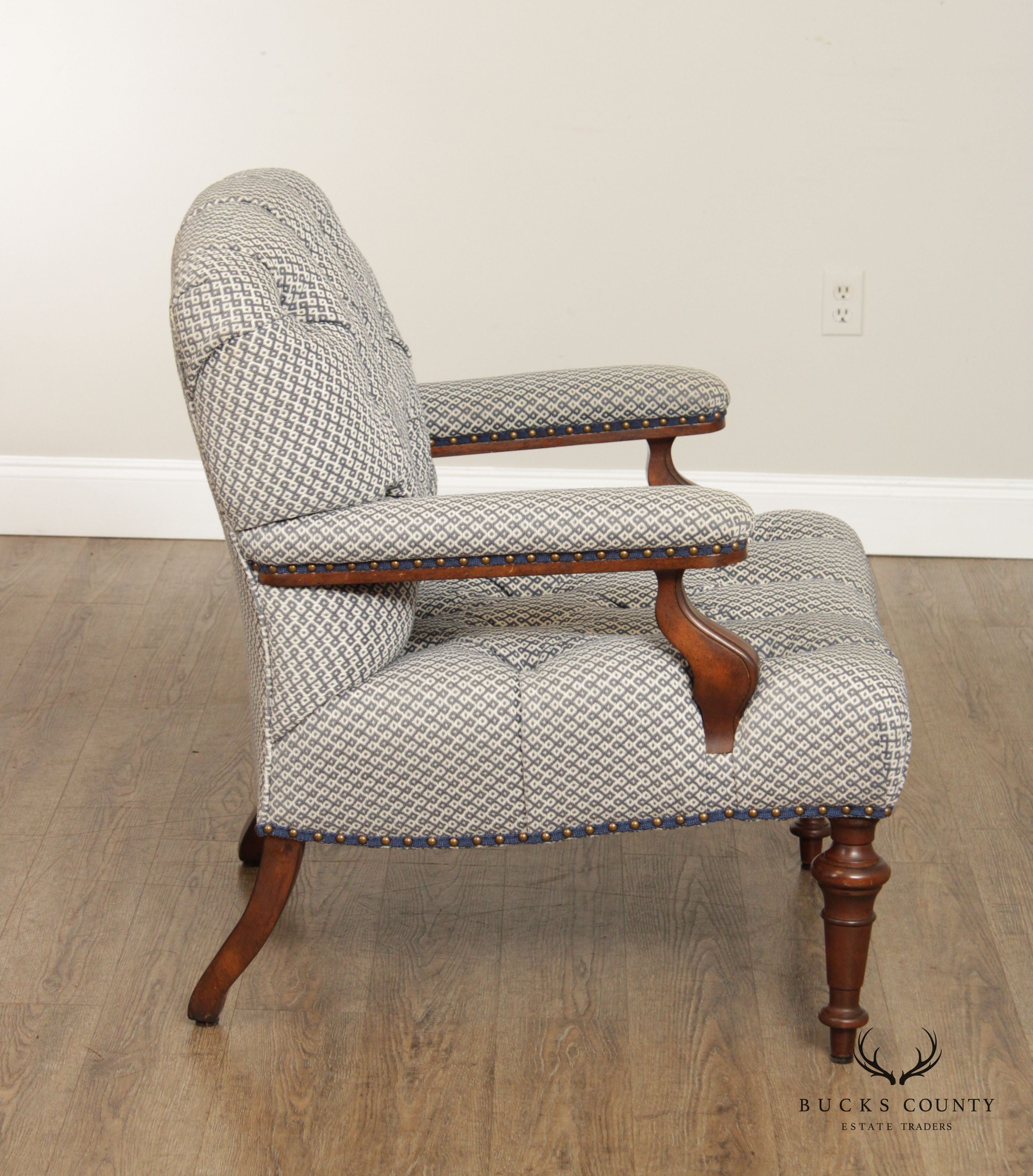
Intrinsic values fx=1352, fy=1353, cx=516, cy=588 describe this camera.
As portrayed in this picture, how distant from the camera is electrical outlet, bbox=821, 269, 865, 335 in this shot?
2709mm

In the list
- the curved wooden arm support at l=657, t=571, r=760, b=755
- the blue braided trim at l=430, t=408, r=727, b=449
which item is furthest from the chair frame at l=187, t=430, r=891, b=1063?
the blue braided trim at l=430, t=408, r=727, b=449

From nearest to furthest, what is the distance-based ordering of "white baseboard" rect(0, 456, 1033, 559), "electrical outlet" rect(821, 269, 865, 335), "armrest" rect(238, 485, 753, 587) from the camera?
"armrest" rect(238, 485, 753, 587) < "electrical outlet" rect(821, 269, 865, 335) < "white baseboard" rect(0, 456, 1033, 559)

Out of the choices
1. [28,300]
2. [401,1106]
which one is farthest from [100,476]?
[401,1106]

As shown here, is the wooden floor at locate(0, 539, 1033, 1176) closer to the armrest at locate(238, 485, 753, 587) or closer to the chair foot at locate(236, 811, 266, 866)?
the chair foot at locate(236, 811, 266, 866)

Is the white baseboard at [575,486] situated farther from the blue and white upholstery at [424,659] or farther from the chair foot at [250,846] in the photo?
the blue and white upholstery at [424,659]

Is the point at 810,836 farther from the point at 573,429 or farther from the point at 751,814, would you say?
the point at 573,429

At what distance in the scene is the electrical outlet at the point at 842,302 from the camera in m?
2.71

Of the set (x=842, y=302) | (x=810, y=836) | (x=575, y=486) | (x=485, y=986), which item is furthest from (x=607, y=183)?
(x=485, y=986)

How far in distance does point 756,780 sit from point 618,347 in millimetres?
1621

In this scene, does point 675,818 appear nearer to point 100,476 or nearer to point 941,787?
point 941,787

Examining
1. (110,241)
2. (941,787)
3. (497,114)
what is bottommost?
(941,787)

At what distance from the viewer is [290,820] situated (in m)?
1.36

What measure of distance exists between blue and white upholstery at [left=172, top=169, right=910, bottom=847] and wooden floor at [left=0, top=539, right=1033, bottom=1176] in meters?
0.26

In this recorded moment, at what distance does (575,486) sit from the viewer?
2.94 meters
